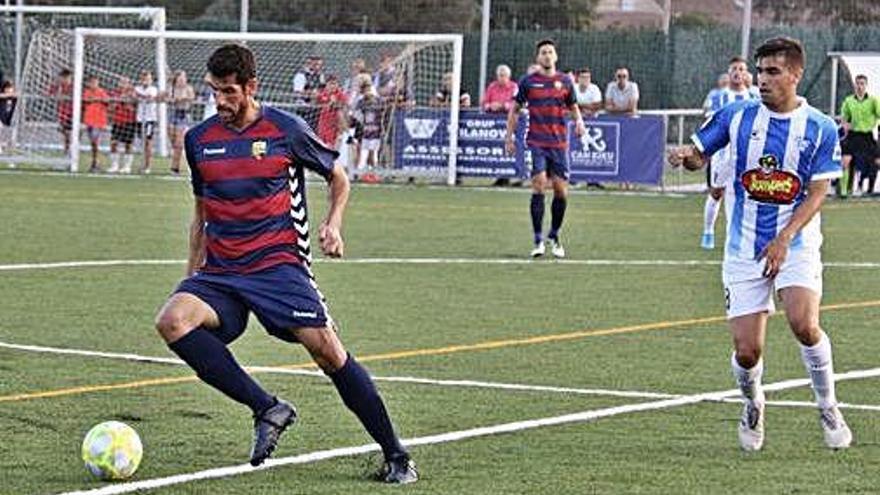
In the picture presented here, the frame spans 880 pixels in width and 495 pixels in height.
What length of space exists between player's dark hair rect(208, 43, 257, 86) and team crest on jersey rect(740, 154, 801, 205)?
2.41 metres

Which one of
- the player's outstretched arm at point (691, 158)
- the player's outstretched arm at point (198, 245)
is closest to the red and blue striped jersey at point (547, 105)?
the player's outstretched arm at point (691, 158)

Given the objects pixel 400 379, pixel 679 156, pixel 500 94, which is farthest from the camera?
pixel 500 94

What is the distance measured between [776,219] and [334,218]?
2135mm

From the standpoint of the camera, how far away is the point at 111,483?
27.3ft

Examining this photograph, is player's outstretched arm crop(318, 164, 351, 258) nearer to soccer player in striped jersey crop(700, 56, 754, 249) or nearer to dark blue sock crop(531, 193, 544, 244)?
soccer player in striped jersey crop(700, 56, 754, 249)

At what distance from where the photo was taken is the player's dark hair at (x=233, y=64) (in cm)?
848

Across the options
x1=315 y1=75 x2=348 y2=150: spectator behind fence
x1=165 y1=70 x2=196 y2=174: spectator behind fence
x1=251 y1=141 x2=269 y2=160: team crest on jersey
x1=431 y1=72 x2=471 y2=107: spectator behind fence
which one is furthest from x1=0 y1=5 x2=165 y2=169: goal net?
x1=251 y1=141 x2=269 y2=160: team crest on jersey

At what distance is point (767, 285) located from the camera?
9578mm

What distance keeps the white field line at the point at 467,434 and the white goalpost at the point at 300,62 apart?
22.8 metres

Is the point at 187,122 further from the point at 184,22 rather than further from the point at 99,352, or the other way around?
the point at 99,352

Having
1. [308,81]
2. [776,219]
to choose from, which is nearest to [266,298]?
[776,219]

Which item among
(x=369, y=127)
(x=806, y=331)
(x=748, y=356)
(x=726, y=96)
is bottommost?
(x=369, y=127)

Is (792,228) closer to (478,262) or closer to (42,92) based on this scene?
(478,262)

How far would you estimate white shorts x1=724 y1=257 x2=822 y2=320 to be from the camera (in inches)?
375
